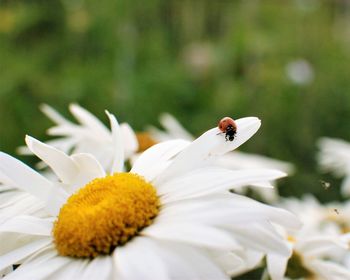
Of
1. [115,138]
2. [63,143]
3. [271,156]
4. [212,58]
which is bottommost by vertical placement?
[271,156]

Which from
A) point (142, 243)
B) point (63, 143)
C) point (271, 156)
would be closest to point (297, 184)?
point (271, 156)

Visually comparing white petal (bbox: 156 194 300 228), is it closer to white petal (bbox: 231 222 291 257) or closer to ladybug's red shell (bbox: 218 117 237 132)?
white petal (bbox: 231 222 291 257)

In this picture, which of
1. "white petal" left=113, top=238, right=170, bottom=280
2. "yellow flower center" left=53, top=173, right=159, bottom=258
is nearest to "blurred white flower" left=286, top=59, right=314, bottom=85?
"yellow flower center" left=53, top=173, right=159, bottom=258

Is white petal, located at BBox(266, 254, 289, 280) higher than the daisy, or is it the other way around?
the daisy

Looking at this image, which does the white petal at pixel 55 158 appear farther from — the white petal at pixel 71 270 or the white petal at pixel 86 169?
the white petal at pixel 71 270

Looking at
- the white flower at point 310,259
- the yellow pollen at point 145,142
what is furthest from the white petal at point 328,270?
the yellow pollen at point 145,142

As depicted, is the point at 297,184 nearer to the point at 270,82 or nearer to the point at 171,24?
the point at 270,82
